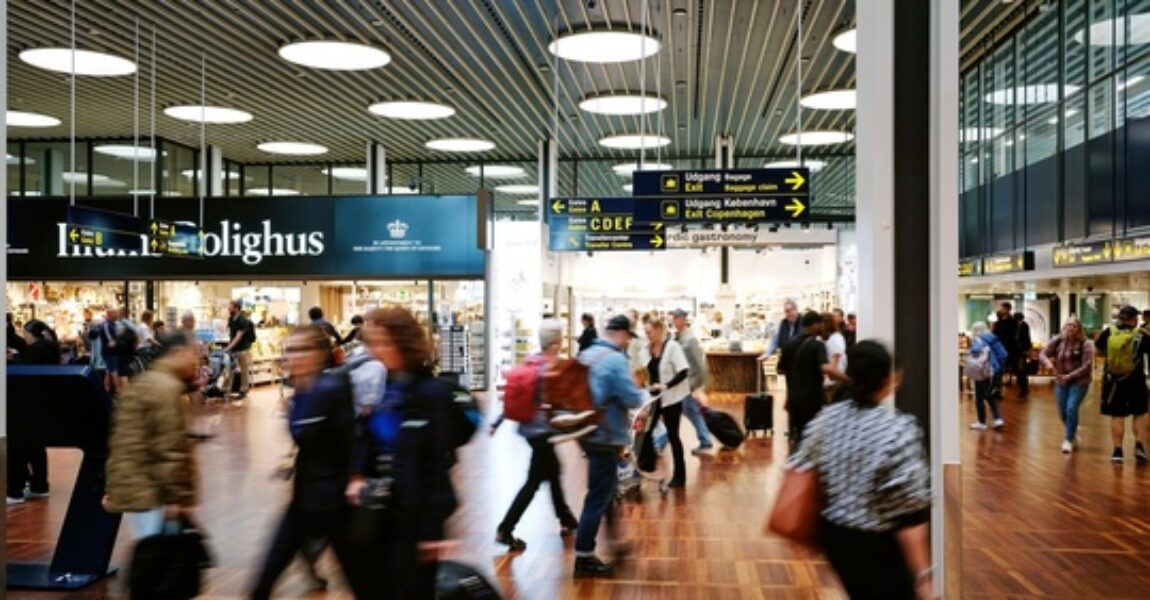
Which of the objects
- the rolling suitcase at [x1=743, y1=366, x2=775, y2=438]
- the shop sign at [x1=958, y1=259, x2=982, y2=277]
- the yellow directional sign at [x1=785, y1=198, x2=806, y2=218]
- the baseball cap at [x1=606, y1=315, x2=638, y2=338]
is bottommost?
the rolling suitcase at [x1=743, y1=366, x2=775, y2=438]

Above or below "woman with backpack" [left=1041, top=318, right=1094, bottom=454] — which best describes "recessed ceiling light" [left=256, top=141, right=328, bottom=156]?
above

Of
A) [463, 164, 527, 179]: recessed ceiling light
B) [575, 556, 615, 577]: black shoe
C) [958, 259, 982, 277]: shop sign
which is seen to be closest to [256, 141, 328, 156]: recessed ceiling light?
[463, 164, 527, 179]: recessed ceiling light

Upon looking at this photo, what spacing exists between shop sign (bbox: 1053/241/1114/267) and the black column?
7900 mm

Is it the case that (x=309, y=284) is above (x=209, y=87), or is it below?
below

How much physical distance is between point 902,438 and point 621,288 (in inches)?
867

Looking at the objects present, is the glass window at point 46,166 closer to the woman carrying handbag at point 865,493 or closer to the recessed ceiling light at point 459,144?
the recessed ceiling light at point 459,144

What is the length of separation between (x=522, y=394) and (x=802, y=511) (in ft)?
9.28

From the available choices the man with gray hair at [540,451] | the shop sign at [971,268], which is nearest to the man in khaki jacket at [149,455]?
the man with gray hair at [540,451]

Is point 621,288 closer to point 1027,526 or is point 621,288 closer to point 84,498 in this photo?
point 1027,526

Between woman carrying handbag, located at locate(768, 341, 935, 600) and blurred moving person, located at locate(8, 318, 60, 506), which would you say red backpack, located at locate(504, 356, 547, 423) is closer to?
woman carrying handbag, located at locate(768, 341, 935, 600)

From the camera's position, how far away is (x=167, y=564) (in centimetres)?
449

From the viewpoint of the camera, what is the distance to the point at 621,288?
25.3m

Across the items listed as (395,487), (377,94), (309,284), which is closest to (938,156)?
(395,487)

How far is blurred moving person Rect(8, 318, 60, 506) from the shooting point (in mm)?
8414
